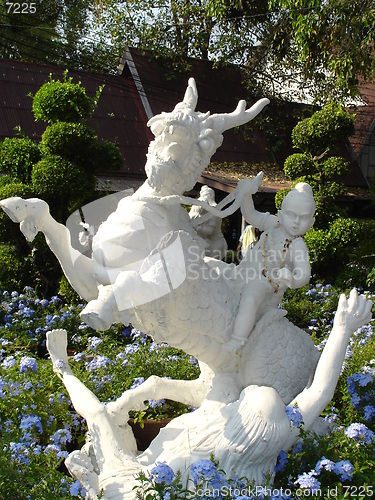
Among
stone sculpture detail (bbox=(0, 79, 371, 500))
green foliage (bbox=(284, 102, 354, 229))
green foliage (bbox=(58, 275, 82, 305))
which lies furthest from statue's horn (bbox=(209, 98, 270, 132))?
green foliage (bbox=(284, 102, 354, 229))

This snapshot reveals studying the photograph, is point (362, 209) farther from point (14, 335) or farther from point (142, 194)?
point (142, 194)

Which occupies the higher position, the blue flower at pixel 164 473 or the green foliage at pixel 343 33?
the green foliage at pixel 343 33

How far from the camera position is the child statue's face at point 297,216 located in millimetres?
2582

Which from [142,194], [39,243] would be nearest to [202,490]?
[142,194]

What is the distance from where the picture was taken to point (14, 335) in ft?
16.5

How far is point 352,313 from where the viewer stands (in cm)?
259

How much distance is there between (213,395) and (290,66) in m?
10.4

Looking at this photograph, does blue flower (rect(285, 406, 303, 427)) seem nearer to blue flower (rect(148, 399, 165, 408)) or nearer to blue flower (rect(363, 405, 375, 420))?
blue flower (rect(363, 405, 375, 420))

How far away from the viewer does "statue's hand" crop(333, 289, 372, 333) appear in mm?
2582

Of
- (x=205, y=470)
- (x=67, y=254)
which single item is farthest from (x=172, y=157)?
(x=205, y=470)

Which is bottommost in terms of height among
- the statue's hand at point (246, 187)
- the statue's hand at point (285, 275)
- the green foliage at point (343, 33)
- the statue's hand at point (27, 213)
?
the statue's hand at point (285, 275)

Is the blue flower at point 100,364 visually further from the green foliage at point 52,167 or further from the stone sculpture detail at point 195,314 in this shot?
the green foliage at point 52,167

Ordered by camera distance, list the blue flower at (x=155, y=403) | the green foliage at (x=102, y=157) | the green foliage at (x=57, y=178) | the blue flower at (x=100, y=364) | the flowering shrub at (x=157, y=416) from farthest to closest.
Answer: the green foliage at (x=102, y=157) < the green foliage at (x=57, y=178) < the blue flower at (x=100, y=364) < the blue flower at (x=155, y=403) < the flowering shrub at (x=157, y=416)

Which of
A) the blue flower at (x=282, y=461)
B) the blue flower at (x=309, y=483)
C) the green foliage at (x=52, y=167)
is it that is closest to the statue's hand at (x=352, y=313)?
the blue flower at (x=282, y=461)
